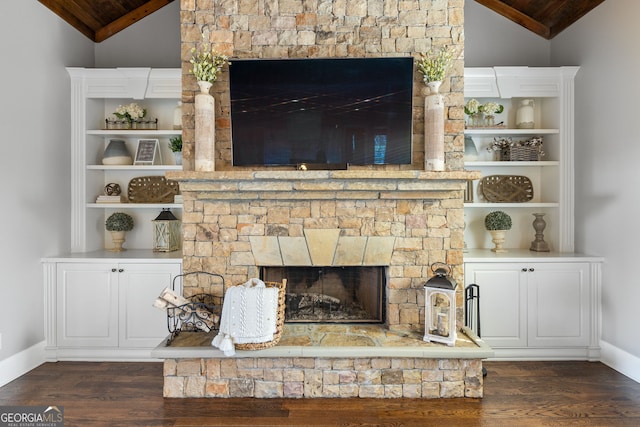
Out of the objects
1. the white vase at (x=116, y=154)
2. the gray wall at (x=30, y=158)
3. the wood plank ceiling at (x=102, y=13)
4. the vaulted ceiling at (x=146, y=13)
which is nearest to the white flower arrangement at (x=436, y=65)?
the vaulted ceiling at (x=146, y=13)

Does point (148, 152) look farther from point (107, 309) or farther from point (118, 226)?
point (107, 309)

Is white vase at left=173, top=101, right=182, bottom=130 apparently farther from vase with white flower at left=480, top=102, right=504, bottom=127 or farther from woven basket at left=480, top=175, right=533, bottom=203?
woven basket at left=480, top=175, right=533, bottom=203

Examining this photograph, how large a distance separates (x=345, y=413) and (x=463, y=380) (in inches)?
32.3

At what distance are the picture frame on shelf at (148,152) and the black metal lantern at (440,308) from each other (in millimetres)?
2716

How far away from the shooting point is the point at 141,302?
10.9ft

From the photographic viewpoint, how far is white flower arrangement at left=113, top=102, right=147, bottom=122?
12.0 ft

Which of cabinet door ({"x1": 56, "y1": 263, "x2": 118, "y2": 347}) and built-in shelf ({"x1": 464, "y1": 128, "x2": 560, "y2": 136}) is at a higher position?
built-in shelf ({"x1": 464, "y1": 128, "x2": 560, "y2": 136})

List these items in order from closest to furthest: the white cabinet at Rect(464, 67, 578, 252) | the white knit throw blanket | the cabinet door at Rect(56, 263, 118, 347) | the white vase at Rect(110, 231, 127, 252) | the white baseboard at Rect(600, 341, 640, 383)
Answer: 1. the white knit throw blanket
2. the white baseboard at Rect(600, 341, 640, 383)
3. the cabinet door at Rect(56, 263, 118, 347)
4. the white cabinet at Rect(464, 67, 578, 252)
5. the white vase at Rect(110, 231, 127, 252)

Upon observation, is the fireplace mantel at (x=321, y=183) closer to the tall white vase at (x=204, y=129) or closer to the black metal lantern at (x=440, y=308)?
A: the tall white vase at (x=204, y=129)

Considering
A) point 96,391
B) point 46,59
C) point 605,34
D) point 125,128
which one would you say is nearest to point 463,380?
point 96,391

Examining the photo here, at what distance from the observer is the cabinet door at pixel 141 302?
10.9ft

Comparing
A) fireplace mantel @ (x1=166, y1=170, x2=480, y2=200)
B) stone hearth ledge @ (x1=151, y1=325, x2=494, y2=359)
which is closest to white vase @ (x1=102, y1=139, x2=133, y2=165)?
fireplace mantel @ (x1=166, y1=170, x2=480, y2=200)

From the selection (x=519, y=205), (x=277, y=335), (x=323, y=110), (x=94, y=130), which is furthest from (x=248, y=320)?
(x=519, y=205)

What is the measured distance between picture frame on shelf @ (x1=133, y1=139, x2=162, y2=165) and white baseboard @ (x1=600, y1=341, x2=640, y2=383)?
419 cm
